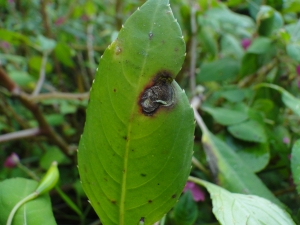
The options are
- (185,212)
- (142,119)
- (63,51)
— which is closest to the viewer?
(142,119)

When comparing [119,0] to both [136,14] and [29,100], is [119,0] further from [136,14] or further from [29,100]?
[136,14]

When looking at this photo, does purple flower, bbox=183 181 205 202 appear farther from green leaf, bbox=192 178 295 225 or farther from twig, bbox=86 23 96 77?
twig, bbox=86 23 96 77

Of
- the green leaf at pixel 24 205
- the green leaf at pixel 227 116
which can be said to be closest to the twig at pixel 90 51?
the green leaf at pixel 227 116

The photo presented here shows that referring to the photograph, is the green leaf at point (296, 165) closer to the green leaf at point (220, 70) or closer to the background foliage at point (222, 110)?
the background foliage at point (222, 110)

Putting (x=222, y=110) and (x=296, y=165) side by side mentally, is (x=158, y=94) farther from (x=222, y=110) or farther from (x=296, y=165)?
(x=222, y=110)

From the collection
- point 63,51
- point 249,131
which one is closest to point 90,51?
point 63,51

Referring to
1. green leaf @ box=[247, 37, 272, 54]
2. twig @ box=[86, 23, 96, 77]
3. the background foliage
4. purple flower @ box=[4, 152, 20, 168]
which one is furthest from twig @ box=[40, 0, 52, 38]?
green leaf @ box=[247, 37, 272, 54]
